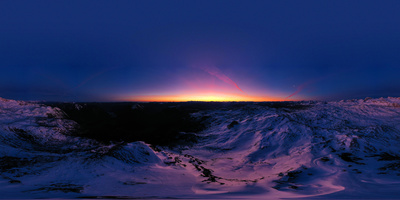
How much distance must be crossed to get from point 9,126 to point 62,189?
31.8m

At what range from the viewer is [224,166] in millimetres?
19891

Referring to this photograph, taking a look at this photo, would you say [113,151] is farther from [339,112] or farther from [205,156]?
[339,112]

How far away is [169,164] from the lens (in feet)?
61.1

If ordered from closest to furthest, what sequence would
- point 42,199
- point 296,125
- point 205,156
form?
1. point 42,199
2. point 205,156
3. point 296,125

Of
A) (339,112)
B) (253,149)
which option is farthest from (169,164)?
(339,112)

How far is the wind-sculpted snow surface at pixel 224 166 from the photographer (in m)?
10.7

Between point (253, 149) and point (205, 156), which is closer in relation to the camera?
point (205, 156)

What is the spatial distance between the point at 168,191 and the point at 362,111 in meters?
52.3

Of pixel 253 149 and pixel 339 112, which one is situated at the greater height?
pixel 339 112

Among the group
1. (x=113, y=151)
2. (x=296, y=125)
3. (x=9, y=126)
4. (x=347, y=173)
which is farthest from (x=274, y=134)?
(x=9, y=126)

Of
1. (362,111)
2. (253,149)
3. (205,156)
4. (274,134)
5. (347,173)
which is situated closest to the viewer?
(347,173)

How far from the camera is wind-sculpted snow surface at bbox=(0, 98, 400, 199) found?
35.1 feet

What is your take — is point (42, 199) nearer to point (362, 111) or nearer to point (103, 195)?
point (103, 195)

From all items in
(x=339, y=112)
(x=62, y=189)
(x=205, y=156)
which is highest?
(x=339, y=112)
